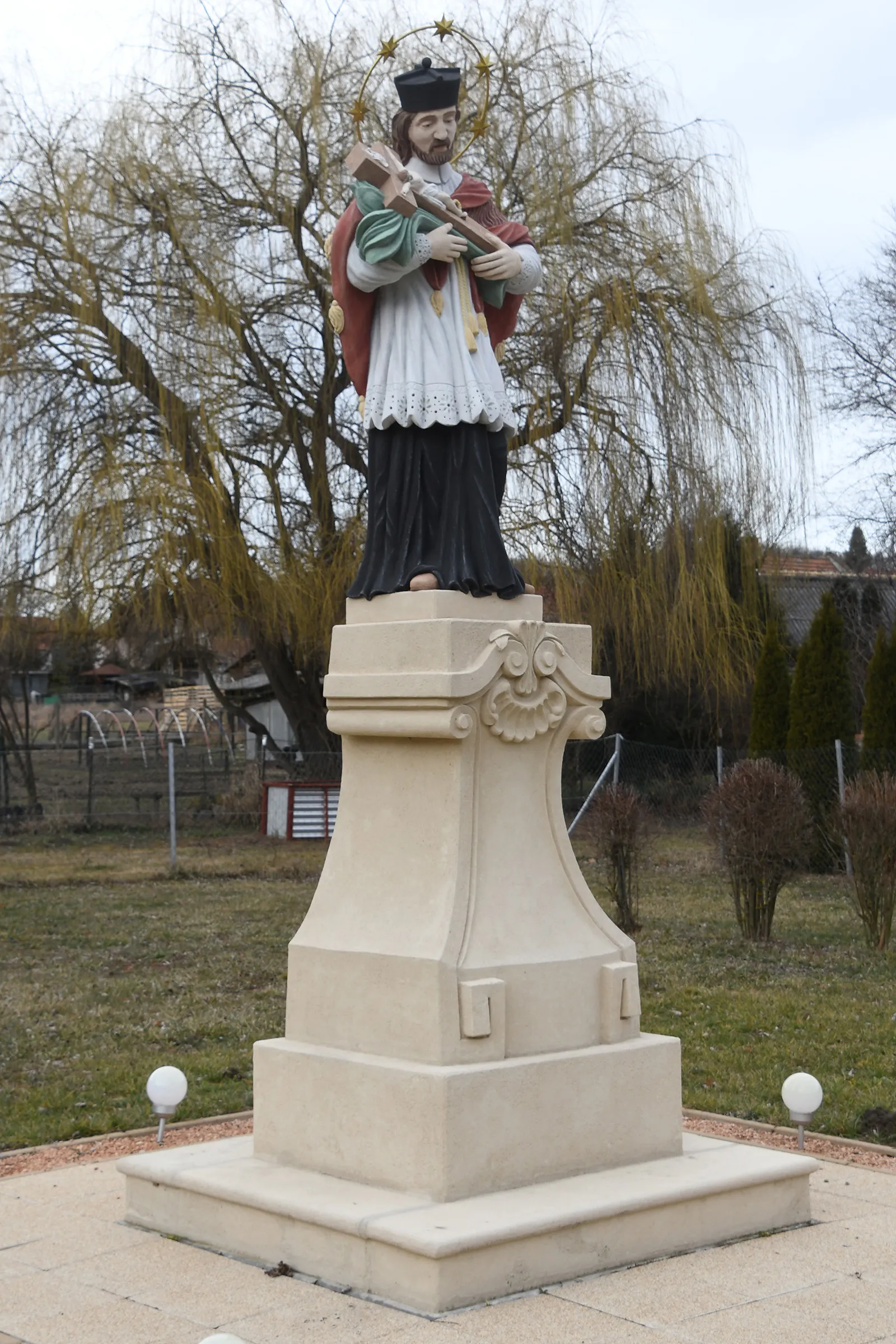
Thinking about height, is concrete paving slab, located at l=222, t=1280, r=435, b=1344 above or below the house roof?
below

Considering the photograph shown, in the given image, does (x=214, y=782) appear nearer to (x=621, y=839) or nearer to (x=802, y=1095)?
(x=621, y=839)

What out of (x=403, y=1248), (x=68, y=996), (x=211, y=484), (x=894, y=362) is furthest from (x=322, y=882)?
(x=894, y=362)

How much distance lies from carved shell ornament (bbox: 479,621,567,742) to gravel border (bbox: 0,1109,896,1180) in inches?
79.8

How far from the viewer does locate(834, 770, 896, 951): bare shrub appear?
38.5 feet

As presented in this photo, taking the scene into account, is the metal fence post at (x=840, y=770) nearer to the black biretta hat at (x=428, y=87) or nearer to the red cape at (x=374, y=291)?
the red cape at (x=374, y=291)

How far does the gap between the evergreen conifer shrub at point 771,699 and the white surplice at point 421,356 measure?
537 inches

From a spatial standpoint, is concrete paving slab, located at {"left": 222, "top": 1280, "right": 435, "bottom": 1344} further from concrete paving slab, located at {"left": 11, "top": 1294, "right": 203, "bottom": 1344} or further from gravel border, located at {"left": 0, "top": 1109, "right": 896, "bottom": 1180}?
gravel border, located at {"left": 0, "top": 1109, "right": 896, "bottom": 1180}

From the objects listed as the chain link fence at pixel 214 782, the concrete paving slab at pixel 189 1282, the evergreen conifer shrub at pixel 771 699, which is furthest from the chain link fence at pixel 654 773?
the concrete paving slab at pixel 189 1282

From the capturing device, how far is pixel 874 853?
11.9 meters

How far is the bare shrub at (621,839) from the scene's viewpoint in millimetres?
12562

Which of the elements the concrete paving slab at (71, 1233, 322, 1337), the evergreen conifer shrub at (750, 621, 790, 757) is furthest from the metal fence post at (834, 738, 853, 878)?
the concrete paving slab at (71, 1233, 322, 1337)

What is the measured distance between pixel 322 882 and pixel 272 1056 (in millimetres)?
619

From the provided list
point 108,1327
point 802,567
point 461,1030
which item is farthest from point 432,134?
point 802,567

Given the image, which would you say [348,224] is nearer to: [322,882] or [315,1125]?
[322,882]
